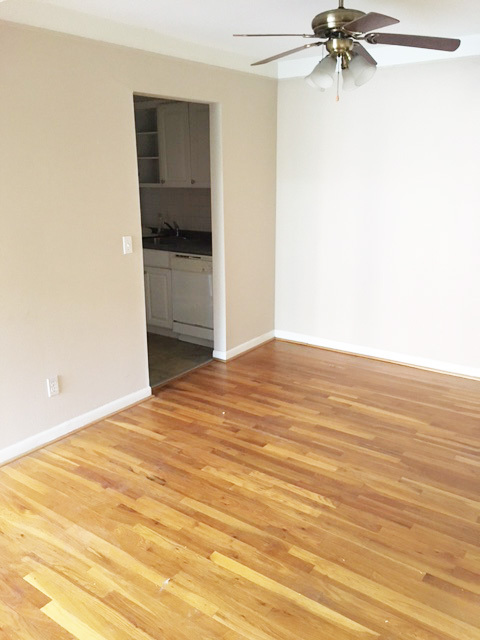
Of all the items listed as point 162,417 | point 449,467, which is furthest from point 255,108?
point 449,467

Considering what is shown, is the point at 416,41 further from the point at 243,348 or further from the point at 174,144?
the point at 174,144

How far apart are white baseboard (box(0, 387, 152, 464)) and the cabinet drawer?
164 centimetres

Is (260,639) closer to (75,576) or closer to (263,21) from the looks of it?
(75,576)

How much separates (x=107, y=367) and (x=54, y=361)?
45 centimetres

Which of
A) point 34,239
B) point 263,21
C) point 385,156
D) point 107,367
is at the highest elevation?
point 263,21

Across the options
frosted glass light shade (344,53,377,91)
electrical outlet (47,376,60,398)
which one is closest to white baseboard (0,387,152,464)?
electrical outlet (47,376,60,398)

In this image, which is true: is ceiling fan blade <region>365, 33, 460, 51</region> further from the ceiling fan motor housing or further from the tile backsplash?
the tile backsplash

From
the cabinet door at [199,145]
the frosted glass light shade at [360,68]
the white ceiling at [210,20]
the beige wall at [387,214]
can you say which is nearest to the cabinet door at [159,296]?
the cabinet door at [199,145]

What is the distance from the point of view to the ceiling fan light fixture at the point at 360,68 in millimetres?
2617

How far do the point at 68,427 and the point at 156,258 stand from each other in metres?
2.32

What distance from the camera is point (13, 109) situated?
2.83 meters

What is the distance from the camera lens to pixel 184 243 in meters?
→ 5.47

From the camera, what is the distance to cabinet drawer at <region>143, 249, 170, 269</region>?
523 cm

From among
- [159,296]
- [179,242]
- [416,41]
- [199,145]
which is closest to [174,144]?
[199,145]
